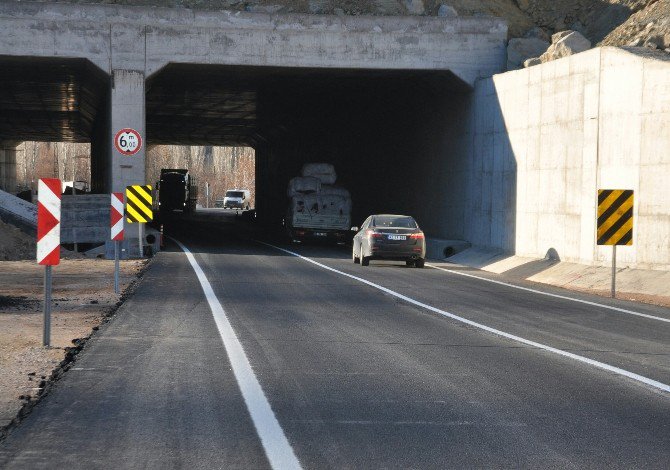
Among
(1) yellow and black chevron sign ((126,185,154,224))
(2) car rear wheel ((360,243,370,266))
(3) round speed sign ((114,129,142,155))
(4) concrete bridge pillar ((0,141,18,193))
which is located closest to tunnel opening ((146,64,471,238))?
(3) round speed sign ((114,129,142,155))

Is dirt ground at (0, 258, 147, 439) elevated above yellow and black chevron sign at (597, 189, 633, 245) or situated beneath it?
situated beneath

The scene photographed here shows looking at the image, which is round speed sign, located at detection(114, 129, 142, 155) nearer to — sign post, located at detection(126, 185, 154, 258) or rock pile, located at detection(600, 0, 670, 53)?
sign post, located at detection(126, 185, 154, 258)

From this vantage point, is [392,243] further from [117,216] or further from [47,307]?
[47,307]

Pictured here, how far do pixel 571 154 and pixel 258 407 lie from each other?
20340 mm

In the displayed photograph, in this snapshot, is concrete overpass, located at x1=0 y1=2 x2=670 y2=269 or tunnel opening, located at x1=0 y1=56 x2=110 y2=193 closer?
concrete overpass, located at x1=0 y1=2 x2=670 y2=269

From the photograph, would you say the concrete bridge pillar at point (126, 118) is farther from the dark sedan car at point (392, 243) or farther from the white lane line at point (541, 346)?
the white lane line at point (541, 346)

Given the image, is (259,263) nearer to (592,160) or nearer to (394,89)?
(592,160)

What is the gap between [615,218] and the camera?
2091 centimetres

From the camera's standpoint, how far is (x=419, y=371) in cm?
988

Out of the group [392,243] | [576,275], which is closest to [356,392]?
[576,275]

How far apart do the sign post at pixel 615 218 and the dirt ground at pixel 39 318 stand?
32.8 ft

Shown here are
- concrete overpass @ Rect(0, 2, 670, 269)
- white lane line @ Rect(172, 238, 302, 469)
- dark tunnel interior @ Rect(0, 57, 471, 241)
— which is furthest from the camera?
dark tunnel interior @ Rect(0, 57, 471, 241)

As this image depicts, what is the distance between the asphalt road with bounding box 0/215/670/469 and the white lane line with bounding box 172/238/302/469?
3 cm

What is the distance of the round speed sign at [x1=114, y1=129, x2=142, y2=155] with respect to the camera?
2959cm
